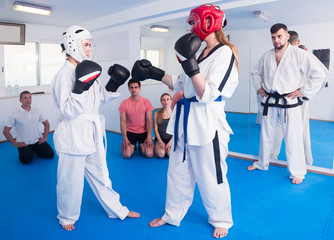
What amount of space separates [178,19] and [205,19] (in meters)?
2.44

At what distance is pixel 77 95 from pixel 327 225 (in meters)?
2.11

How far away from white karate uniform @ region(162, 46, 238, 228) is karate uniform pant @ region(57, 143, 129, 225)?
0.47 metres

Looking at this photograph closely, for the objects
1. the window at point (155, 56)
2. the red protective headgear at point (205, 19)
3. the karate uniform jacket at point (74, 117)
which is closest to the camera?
the red protective headgear at point (205, 19)

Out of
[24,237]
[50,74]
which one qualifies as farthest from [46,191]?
[50,74]

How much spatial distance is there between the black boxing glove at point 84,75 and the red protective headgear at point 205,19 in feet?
2.39

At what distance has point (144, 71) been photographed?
2.11 m

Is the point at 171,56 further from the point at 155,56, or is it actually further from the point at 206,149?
the point at 206,149

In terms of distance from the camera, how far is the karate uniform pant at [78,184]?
2018 millimetres

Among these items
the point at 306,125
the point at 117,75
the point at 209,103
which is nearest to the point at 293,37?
the point at 306,125

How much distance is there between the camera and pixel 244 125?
3820mm

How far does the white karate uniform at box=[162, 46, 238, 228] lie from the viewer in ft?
5.85

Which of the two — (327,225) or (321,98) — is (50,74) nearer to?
(321,98)

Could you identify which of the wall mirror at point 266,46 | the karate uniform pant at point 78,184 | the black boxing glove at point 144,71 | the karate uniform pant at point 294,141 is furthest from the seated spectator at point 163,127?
the black boxing glove at point 144,71

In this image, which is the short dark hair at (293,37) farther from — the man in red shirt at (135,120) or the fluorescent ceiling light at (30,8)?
the fluorescent ceiling light at (30,8)
